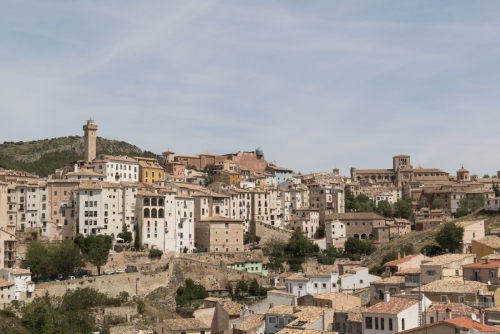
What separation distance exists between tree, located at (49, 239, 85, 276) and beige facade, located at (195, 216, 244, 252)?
15992 mm

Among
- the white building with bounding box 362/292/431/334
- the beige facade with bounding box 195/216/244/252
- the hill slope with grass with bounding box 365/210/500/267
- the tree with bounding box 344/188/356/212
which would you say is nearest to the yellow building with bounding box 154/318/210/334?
the white building with bounding box 362/292/431/334

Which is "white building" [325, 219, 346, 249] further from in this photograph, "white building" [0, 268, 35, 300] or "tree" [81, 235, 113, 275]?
"white building" [0, 268, 35, 300]

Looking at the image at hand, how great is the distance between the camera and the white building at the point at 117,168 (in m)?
79.5

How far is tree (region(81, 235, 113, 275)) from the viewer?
63594 millimetres

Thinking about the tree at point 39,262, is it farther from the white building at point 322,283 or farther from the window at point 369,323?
the window at point 369,323

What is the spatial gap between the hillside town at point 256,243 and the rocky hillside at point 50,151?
15603 mm

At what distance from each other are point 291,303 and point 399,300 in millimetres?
15399

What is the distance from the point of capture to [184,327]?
1845 inches

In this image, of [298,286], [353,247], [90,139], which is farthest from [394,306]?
[90,139]

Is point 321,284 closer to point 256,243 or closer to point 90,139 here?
point 256,243

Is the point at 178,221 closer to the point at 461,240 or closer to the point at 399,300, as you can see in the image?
the point at 461,240

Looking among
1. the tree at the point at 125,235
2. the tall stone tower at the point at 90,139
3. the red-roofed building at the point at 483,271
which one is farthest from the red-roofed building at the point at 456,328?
the tall stone tower at the point at 90,139

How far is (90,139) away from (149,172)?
25.5ft

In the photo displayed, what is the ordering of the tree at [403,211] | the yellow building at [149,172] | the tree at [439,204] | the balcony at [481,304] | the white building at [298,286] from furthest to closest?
1. the tree at [439,204]
2. the tree at [403,211]
3. the yellow building at [149,172]
4. the white building at [298,286]
5. the balcony at [481,304]
